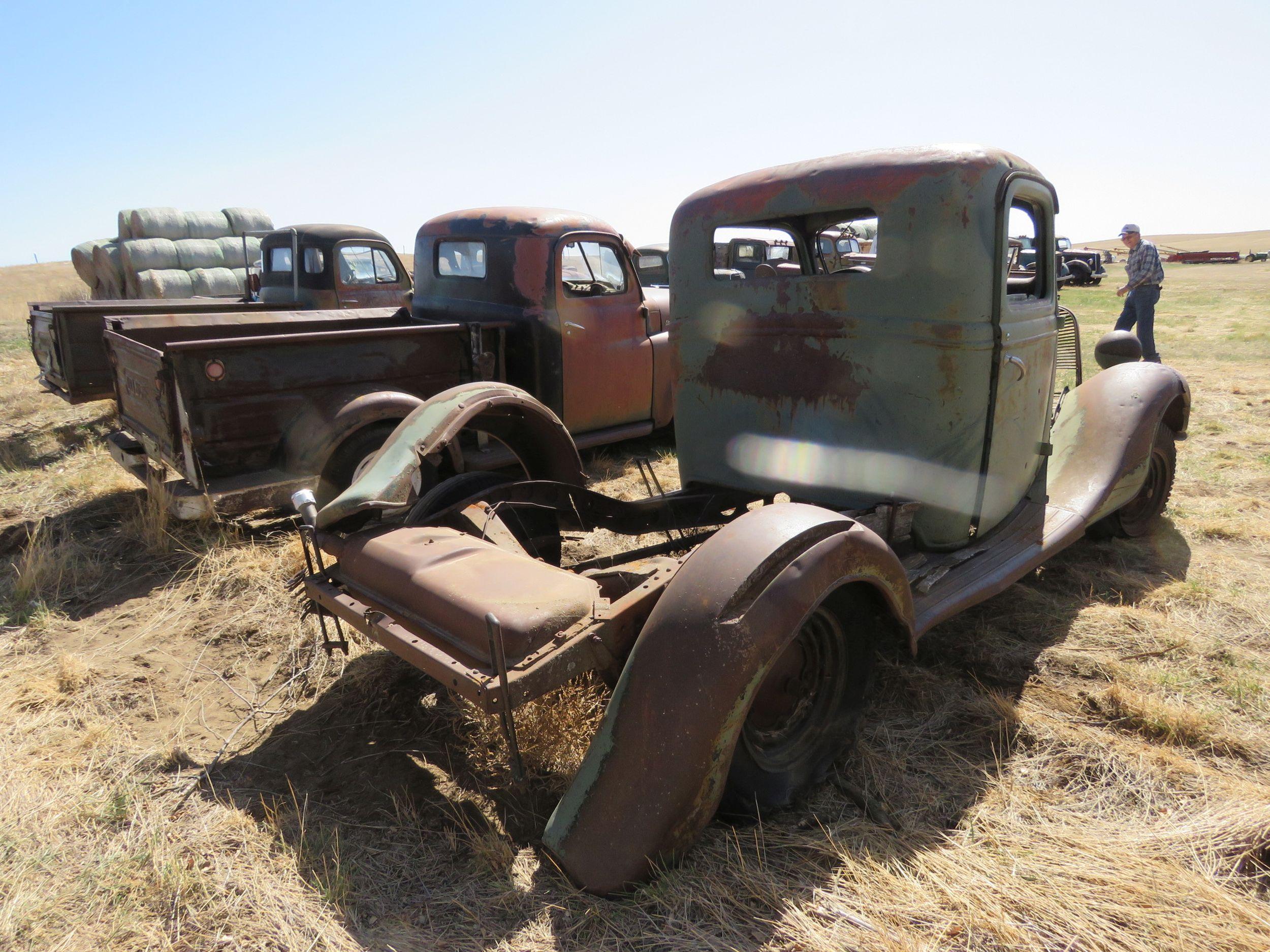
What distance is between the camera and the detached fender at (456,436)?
276 centimetres

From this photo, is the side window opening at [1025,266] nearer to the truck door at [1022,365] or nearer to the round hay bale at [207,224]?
the truck door at [1022,365]

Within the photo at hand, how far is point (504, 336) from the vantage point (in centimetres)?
595

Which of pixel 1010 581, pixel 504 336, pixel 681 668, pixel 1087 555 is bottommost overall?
pixel 1087 555

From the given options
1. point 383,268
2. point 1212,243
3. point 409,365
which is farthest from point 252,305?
point 1212,243

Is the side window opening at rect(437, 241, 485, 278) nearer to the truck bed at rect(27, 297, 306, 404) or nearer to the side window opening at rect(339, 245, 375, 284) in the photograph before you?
the truck bed at rect(27, 297, 306, 404)

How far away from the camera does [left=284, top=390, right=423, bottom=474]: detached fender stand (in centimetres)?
468

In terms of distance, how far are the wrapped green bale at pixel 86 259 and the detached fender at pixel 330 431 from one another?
15.6 metres

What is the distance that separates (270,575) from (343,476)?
2.60 ft

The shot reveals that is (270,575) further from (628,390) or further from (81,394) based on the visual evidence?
(81,394)

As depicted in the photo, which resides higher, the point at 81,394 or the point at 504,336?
the point at 504,336

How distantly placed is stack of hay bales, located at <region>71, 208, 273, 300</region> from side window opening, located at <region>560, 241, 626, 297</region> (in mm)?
11483

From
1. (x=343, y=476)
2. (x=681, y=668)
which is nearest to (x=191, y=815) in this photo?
(x=681, y=668)

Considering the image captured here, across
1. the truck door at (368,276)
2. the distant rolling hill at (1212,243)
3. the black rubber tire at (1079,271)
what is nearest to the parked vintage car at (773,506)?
the black rubber tire at (1079,271)

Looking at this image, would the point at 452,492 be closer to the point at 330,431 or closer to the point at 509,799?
the point at 509,799
